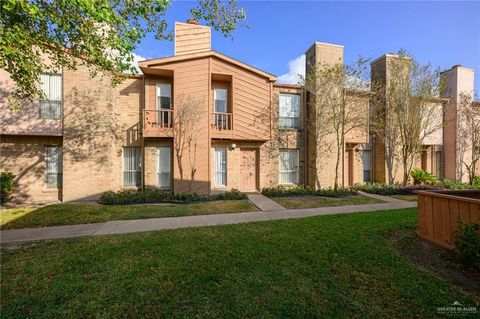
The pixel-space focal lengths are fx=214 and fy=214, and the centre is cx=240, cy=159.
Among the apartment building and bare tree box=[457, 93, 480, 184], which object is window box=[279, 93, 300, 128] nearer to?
the apartment building

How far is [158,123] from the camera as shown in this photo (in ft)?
36.4

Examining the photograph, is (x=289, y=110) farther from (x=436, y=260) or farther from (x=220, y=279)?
(x=220, y=279)

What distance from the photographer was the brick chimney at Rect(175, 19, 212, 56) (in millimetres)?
12406

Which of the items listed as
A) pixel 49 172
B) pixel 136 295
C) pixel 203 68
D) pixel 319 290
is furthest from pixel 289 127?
pixel 49 172

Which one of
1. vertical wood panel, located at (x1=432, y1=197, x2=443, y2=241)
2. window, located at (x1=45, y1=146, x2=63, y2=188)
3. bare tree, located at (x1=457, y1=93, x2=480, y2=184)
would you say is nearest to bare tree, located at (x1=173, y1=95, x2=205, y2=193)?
window, located at (x1=45, y1=146, x2=63, y2=188)

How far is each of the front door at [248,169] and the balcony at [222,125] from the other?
164 cm

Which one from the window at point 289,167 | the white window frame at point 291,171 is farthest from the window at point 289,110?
the window at point 289,167

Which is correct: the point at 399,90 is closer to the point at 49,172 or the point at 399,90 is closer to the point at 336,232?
the point at 336,232

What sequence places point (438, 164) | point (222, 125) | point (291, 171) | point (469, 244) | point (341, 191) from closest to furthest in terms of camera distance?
point (469, 244)
point (341, 191)
point (222, 125)
point (291, 171)
point (438, 164)

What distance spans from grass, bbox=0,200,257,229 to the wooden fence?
5043 millimetres

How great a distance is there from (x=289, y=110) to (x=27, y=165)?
46.1 feet

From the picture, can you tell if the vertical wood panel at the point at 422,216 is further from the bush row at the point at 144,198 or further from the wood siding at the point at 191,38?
the wood siding at the point at 191,38

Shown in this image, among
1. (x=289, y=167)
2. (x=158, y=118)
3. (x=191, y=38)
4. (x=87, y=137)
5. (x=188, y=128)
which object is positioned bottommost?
(x=289, y=167)

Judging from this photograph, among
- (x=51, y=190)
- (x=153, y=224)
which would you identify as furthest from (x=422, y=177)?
(x=51, y=190)
